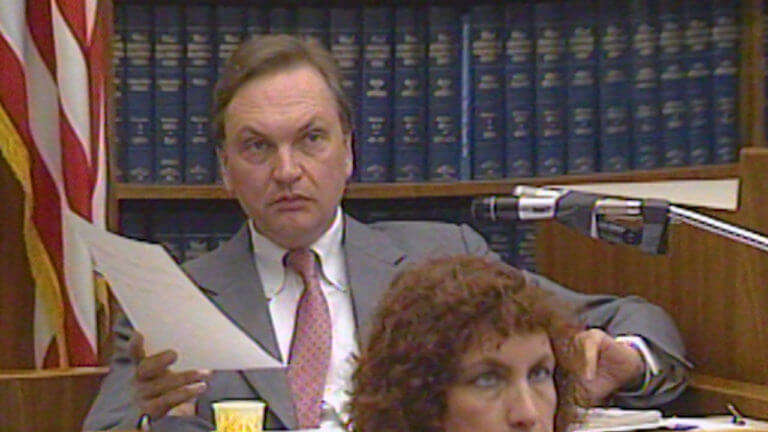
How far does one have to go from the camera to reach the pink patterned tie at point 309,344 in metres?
2.16

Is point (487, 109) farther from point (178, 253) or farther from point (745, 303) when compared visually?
point (745, 303)

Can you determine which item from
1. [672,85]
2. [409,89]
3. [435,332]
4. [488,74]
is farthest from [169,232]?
[435,332]

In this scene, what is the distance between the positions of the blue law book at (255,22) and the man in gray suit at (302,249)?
2.04 ft

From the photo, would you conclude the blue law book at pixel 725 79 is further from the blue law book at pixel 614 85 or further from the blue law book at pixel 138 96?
the blue law book at pixel 138 96

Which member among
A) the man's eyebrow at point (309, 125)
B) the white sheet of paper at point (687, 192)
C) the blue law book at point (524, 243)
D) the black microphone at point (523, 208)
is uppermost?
the man's eyebrow at point (309, 125)

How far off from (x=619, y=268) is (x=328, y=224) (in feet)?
1.70

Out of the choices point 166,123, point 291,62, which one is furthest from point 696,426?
point 166,123

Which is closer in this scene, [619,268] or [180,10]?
[619,268]

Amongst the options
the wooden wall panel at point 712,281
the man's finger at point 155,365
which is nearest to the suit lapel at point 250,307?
the man's finger at point 155,365

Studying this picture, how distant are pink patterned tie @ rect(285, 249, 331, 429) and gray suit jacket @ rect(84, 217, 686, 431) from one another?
0.07ft

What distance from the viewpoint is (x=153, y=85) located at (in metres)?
2.98

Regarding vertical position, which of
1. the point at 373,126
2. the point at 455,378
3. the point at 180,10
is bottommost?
the point at 455,378

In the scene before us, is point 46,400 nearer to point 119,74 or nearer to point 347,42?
point 119,74

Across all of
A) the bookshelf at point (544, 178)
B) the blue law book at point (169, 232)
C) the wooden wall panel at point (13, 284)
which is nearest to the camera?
the wooden wall panel at point (13, 284)
